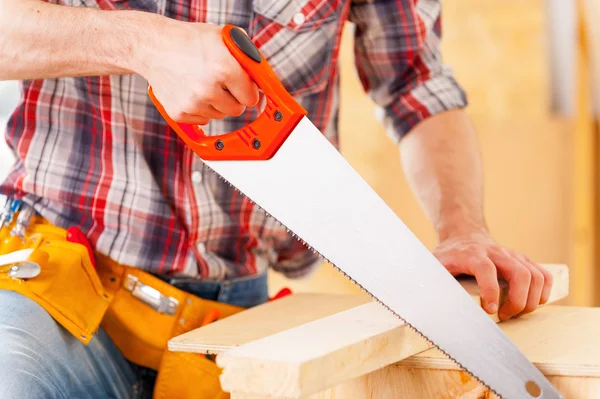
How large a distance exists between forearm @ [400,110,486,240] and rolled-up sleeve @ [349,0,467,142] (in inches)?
1.5

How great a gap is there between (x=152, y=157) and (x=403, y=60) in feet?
1.92

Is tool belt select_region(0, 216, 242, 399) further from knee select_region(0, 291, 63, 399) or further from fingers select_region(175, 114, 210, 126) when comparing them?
fingers select_region(175, 114, 210, 126)

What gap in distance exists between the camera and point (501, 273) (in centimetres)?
135

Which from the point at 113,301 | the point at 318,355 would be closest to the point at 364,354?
the point at 318,355

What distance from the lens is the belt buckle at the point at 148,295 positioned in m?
1.44

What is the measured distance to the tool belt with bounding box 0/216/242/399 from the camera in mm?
1309

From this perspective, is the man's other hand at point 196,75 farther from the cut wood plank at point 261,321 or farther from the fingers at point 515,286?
the fingers at point 515,286

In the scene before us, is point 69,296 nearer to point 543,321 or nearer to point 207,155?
point 207,155

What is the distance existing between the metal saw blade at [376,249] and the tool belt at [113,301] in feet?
1.39

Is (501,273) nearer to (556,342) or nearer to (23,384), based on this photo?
(556,342)

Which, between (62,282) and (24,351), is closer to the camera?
(24,351)

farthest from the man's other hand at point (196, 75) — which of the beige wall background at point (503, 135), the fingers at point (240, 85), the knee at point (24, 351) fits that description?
the beige wall background at point (503, 135)

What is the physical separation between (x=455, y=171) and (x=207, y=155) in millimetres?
654

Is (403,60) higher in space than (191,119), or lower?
lower
